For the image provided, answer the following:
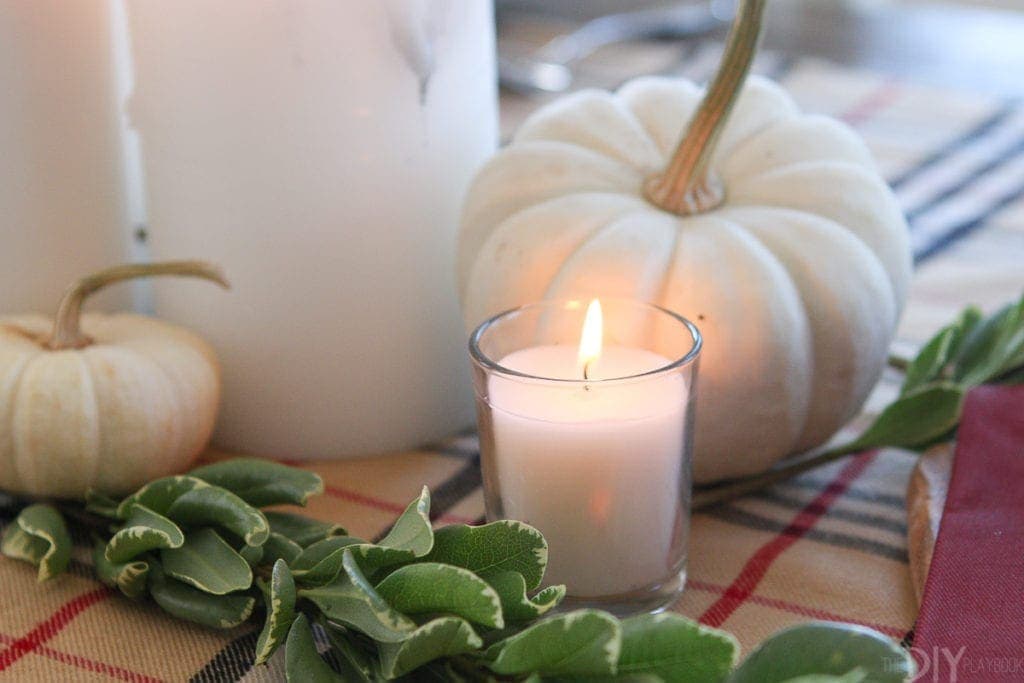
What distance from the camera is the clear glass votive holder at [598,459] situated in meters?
0.45

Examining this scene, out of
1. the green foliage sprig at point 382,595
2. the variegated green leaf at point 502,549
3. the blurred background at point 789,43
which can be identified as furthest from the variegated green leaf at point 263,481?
the blurred background at point 789,43

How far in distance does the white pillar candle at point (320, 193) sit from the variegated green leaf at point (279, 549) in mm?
144

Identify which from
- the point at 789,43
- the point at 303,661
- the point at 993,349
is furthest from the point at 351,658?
the point at 789,43

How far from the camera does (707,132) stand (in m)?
0.54

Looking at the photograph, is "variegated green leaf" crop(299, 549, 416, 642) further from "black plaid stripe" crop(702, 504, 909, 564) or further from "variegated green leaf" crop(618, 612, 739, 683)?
"black plaid stripe" crop(702, 504, 909, 564)

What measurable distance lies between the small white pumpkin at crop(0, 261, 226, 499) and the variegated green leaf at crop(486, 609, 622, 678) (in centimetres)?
24

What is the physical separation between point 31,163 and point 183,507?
0.69 ft

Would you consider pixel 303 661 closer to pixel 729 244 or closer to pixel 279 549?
pixel 279 549

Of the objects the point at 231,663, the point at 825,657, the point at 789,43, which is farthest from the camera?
the point at 789,43

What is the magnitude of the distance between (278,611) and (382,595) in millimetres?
39

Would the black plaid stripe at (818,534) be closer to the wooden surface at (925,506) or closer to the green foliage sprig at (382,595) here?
the wooden surface at (925,506)

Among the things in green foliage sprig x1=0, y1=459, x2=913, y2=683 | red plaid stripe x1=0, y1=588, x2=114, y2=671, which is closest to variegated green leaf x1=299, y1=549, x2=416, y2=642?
green foliage sprig x1=0, y1=459, x2=913, y2=683

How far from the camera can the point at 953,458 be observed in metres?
0.53

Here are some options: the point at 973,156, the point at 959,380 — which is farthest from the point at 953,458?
the point at 973,156
